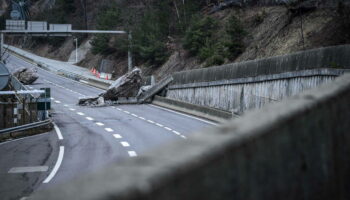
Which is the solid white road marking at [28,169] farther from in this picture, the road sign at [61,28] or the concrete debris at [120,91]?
the road sign at [61,28]

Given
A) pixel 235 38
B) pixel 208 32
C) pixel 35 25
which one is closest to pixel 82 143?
pixel 235 38

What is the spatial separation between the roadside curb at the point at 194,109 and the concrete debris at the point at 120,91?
8.42 feet

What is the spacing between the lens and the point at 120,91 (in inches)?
1779

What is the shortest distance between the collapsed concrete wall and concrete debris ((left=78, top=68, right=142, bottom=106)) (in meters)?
5.41

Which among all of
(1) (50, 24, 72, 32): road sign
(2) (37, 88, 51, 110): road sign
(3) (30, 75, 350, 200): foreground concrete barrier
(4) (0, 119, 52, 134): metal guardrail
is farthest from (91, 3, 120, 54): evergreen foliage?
(3) (30, 75, 350, 200): foreground concrete barrier

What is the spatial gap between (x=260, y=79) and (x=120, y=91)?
18348 millimetres

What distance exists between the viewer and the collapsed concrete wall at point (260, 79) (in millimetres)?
22886

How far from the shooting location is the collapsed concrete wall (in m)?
22.9

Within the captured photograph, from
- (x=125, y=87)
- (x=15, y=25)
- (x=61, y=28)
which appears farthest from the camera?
(x=61, y=28)

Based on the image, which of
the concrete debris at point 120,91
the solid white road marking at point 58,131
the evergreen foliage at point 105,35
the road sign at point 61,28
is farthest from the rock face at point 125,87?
the evergreen foliage at point 105,35

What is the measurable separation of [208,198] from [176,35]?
6501cm

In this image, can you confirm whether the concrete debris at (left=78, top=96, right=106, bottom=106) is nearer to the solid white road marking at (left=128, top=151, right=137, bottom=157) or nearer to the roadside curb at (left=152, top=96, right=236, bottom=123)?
the roadside curb at (left=152, top=96, right=236, bottom=123)

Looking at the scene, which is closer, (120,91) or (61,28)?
(120,91)

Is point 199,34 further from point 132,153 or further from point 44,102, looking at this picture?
point 132,153
